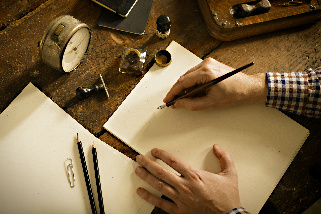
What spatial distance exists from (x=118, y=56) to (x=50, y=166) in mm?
507

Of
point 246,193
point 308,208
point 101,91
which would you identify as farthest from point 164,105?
point 308,208

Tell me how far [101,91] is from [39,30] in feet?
1.24

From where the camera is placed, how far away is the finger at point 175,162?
834mm

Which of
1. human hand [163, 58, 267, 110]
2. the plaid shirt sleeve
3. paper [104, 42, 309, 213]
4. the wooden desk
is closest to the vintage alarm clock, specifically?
the wooden desk

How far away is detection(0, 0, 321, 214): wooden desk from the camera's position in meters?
0.91

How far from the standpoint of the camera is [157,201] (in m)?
0.83

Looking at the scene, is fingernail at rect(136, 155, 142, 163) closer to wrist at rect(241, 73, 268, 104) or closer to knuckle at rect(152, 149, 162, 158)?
knuckle at rect(152, 149, 162, 158)

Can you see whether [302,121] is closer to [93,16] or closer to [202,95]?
[202,95]

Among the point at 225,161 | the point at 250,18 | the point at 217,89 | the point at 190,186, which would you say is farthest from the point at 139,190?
the point at 250,18

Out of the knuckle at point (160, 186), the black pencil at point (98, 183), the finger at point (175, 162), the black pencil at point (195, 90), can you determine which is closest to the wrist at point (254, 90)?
the black pencil at point (195, 90)

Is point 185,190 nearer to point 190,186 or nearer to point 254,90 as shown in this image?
point 190,186

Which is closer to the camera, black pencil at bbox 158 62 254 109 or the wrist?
black pencil at bbox 158 62 254 109

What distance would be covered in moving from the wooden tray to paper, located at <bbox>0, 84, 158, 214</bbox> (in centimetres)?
67

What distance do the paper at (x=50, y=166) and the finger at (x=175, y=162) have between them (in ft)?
0.34
